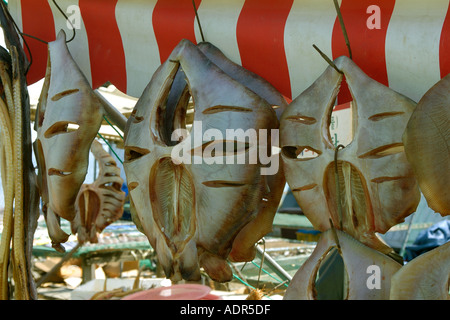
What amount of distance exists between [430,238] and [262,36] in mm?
2781

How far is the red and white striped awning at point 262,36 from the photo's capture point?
0.87m

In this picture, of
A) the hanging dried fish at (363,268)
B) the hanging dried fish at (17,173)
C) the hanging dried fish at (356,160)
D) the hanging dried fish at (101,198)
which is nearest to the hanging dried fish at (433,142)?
the hanging dried fish at (356,160)

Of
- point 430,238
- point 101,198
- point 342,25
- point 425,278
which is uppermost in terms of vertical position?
point 342,25

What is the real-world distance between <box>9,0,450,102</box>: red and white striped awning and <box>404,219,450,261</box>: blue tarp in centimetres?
263

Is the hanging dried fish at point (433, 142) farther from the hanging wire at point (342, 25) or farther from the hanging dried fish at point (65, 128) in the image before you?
the hanging dried fish at point (65, 128)

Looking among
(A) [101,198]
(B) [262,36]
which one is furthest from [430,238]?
(B) [262,36]

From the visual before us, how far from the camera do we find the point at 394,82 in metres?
0.90

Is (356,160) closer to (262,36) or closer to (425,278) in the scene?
(425,278)

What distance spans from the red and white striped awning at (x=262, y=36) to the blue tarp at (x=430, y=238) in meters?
2.63

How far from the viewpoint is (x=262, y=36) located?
1.04 metres
